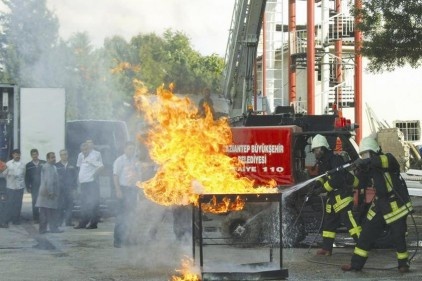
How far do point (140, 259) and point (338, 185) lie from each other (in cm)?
286

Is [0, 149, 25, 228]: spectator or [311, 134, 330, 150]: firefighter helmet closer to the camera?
[311, 134, 330, 150]: firefighter helmet

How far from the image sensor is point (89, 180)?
587 inches

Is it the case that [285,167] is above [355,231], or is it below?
above

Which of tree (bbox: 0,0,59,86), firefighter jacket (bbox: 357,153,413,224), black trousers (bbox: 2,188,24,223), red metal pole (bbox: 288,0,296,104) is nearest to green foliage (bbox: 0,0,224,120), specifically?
tree (bbox: 0,0,59,86)

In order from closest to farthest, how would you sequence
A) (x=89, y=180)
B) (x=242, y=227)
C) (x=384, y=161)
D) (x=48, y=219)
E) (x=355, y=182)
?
(x=384, y=161) → (x=355, y=182) → (x=242, y=227) → (x=48, y=219) → (x=89, y=180)

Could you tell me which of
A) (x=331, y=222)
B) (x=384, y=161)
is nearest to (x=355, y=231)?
(x=331, y=222)

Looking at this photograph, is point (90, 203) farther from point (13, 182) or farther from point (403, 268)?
point (403, 268)

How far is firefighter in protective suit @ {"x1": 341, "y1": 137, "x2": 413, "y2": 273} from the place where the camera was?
9.60 metres

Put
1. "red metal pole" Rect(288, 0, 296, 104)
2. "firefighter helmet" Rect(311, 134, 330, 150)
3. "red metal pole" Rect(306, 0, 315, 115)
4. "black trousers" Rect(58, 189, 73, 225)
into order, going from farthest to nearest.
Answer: "red metal pole" Rect(288, 0, 296, 104)
"red metal pole" Rect(306, 0, 315, 115)
"black trousers" Rect(58, 189, 73, 225)
"firefighter helmet" Rect(311, 134, 330, 150)

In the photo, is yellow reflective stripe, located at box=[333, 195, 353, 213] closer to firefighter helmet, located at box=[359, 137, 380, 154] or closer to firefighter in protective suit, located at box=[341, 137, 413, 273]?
firefighter helmet, located at box=[359, 137, 380, 154]

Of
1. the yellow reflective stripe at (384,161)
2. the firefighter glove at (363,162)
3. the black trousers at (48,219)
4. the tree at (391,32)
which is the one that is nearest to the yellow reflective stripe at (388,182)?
the yellow reflective stripe at (384,161)

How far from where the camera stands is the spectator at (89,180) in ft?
Answer: 48.7

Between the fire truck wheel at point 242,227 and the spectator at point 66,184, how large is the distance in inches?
175

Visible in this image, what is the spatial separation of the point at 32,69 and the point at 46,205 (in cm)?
765
